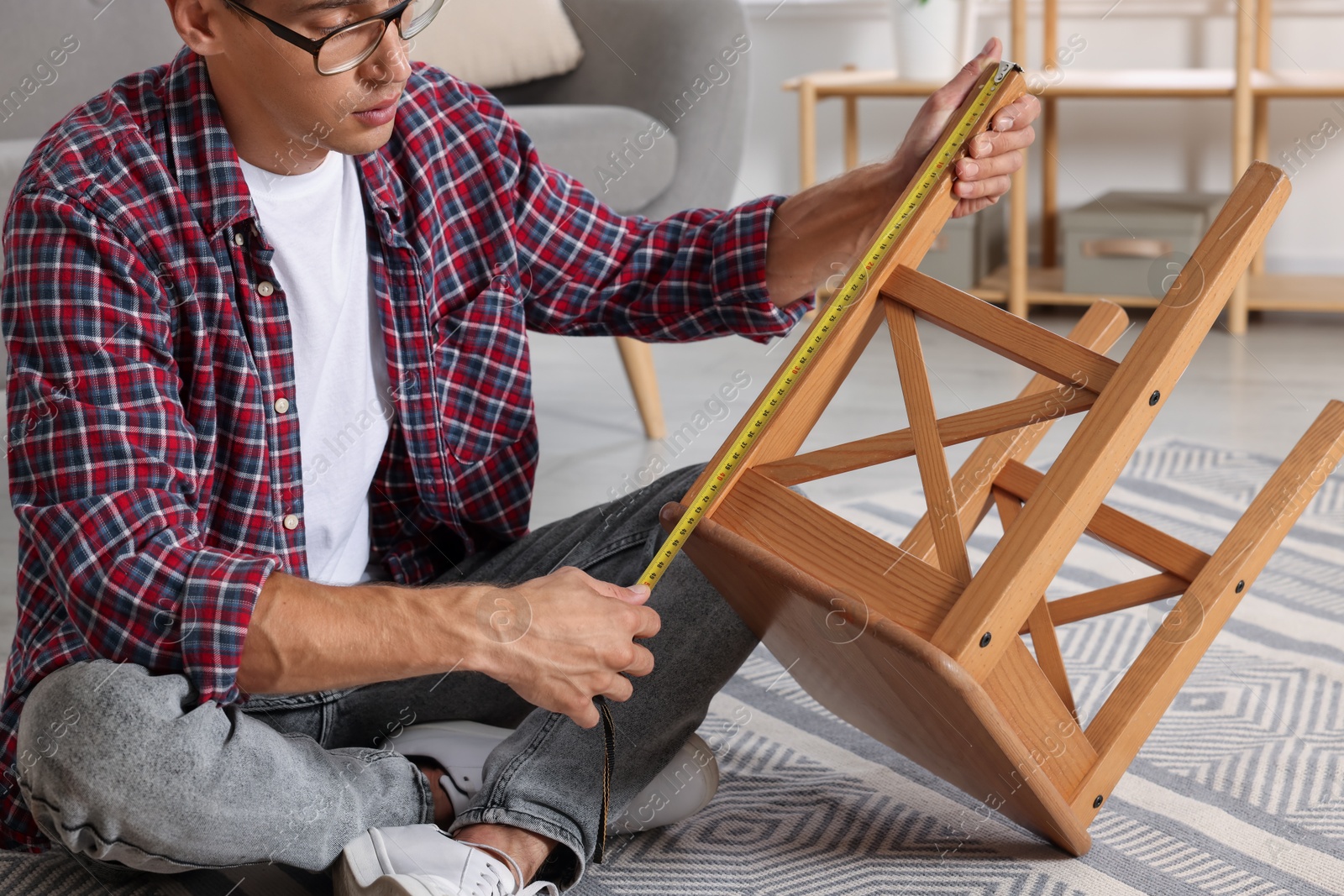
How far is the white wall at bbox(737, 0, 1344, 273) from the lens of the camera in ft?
9.98

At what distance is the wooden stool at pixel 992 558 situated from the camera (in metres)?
0.91

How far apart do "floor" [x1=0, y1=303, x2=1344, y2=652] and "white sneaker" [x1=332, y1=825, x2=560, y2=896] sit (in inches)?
36.4

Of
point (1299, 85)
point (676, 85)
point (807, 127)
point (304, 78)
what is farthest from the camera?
point (807, 127)

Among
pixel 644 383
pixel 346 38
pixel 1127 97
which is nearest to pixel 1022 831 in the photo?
pixel 346 38

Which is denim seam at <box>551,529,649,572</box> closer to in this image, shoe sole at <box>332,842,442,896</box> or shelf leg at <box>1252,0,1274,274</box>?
shoe sole at <box>332,842,442,896</box>

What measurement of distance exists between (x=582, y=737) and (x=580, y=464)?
1.19 meters

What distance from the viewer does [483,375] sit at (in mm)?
1223

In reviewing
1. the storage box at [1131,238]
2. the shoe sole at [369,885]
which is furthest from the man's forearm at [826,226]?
the storage box at [1131,238]

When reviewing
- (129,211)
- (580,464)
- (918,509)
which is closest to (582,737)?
(129,211)

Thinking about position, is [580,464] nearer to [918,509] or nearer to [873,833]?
[918,509]

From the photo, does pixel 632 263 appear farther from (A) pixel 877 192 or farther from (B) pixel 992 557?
(B) pixel 992 557

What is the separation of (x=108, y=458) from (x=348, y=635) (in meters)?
0.20

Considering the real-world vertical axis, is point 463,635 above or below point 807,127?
below

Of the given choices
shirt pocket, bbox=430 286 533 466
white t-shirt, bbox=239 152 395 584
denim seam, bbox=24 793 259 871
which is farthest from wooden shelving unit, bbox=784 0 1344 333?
denim seam, bbox=24 793 259 871
